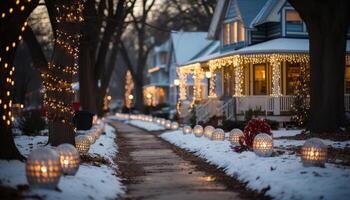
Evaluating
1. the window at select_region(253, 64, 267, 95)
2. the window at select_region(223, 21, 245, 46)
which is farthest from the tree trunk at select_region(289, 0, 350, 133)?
the window at select_region(223, 21, 245, 46)

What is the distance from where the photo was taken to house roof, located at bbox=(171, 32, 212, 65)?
55656mm

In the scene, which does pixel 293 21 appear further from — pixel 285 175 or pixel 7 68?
pixel 7 68

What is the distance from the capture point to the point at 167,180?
41.3 ft

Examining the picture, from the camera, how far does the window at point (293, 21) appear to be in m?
31.5

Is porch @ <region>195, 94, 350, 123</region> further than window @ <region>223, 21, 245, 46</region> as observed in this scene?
No

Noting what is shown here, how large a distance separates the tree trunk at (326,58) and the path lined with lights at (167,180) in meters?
6.44

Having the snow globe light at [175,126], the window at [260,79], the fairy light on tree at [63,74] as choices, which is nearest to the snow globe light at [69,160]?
the fairy light on tree at [63,74]

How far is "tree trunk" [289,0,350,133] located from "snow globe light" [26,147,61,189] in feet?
47.6

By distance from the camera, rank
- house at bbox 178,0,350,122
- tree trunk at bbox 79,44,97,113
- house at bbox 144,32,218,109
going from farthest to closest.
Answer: house at bbox 144,32,218,109, house at bbox 178,0,350,122, tree trunk at bbox 79,44,97,113

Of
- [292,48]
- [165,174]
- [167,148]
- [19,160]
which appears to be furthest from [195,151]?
[292,48]

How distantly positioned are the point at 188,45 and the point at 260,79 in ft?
80.4

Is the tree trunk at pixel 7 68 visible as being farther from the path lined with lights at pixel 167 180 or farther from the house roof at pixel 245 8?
the house roof at pixel 245 8

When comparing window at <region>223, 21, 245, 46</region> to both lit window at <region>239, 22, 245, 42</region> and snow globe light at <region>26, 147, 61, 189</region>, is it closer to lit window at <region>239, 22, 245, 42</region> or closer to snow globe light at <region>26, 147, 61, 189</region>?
lit window at <region>239, 22, 245, 42</region>

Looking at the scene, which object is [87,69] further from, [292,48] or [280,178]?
[280,178]
